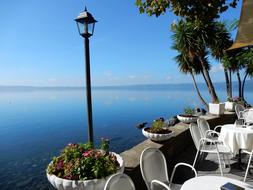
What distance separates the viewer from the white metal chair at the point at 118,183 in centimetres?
175

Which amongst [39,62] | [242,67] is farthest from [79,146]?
[39,62]

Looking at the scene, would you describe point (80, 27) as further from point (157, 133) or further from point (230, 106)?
point (230, 106)

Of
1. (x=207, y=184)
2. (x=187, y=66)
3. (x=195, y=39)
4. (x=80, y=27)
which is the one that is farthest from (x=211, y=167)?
(x=187, y=66)

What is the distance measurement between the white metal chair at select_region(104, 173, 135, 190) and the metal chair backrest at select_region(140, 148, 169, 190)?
583 millimetres

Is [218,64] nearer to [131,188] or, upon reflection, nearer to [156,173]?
[156,173]

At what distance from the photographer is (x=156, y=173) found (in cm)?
252

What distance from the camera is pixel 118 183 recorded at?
5.88 ft

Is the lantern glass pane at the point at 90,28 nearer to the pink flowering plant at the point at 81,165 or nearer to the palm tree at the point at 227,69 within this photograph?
the pink flowering plant at the point at 81,165

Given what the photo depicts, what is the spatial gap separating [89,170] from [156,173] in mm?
801

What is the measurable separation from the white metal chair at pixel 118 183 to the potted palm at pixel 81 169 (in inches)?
14.1

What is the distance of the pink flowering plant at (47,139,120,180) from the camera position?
216 cm

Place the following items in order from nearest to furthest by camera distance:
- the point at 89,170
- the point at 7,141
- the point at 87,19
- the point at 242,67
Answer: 1. the point at 89,170
2. the point at 87,19
3. the point at 242,67
4. the point at 7,141

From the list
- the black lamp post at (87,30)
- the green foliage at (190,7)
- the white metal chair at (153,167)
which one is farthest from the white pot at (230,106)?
the black lamp post at (87,30)

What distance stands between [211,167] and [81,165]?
2.84 m
